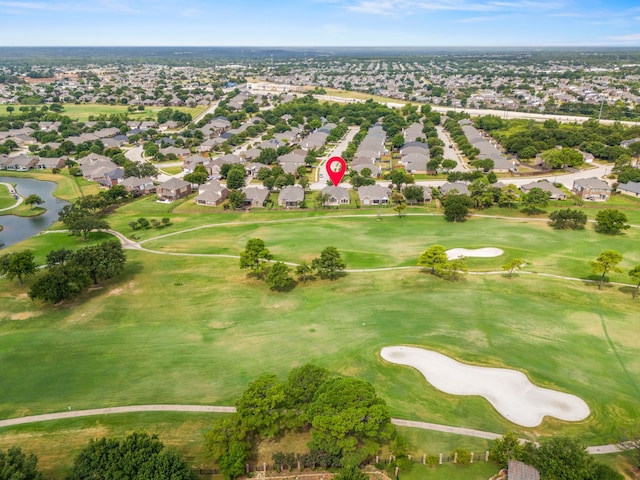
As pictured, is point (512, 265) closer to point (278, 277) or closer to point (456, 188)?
point (278, 277)

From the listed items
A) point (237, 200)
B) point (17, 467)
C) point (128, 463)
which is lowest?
point (17, 467)

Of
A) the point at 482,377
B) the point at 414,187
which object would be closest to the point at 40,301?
the point at 482,377

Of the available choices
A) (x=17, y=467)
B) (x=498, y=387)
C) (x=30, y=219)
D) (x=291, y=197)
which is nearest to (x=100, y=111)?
(x=30, y=219)

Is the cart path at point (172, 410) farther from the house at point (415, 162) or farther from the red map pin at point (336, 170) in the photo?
the house at point (415, 162)

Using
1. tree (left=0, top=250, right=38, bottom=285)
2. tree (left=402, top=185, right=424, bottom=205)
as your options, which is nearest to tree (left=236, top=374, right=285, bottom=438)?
tree (left=0, top=250, right=38, bottom=285)

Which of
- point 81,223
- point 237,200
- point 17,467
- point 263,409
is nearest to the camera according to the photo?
point 17,467

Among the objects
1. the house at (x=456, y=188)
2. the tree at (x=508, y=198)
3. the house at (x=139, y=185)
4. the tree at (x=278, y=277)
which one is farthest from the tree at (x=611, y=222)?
the house at (x=139, y=185)
